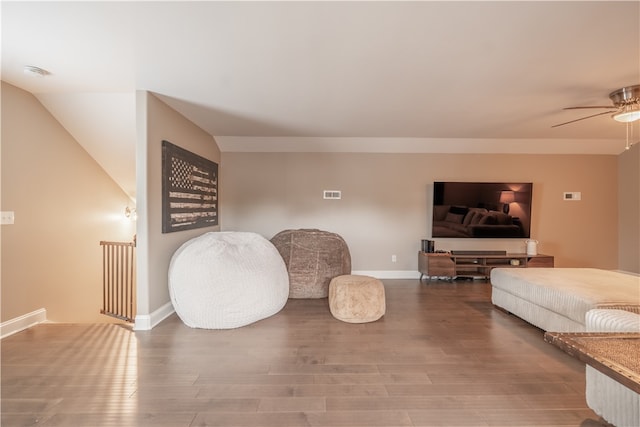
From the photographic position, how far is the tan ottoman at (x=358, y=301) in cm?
322

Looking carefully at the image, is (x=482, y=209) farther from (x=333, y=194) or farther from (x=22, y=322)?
(x=22, y=322)

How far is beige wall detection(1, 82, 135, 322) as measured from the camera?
2924 mm

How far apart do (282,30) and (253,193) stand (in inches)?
145

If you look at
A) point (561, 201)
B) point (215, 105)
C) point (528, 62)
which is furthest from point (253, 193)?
point (561, 201)

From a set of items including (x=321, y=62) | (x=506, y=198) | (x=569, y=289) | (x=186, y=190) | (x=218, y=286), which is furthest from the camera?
(x=506, y=198)

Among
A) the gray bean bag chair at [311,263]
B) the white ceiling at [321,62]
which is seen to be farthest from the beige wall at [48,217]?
the gray bean bag chair at [311,263]

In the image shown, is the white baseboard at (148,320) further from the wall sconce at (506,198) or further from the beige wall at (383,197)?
the wall sconce at (506,198)

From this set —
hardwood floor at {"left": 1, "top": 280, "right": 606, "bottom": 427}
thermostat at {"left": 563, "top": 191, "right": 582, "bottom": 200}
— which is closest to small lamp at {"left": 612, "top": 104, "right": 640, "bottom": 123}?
hardwood floor at {"left": 1, "top": 280, "right": 606, "bottom": 427}

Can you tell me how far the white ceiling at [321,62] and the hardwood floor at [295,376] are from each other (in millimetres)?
2445

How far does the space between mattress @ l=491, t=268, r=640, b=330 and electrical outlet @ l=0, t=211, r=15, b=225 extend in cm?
533

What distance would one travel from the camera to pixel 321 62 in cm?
245

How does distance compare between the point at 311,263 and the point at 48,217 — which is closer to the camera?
the point at 48,217

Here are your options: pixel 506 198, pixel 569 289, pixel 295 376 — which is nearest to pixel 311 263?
pixel 295 376

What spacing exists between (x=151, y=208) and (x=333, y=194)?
312cm
